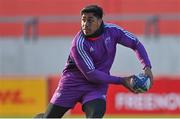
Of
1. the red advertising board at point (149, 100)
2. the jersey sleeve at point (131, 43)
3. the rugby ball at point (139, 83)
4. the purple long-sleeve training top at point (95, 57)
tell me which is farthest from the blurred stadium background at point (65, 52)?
the rugby ball at point (139, 83)

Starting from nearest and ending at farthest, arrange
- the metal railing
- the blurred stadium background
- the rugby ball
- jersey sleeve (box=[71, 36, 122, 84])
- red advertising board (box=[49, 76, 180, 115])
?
the rugby ball → jersey sleeve (box=[71, 36, 122, 84]) → red advertising board (box=[49, 76, 180, 115]) → the blurred stadium background → the metal railing

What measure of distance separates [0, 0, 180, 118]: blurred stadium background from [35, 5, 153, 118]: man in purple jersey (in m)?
8.53

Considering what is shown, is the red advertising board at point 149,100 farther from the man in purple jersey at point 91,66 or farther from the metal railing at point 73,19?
the man in purple jersey at point 91,66

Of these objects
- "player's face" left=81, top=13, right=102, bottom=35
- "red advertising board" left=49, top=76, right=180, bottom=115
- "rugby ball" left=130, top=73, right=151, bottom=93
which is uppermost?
"player's face" left=81, top=13, right=102, bottom=35

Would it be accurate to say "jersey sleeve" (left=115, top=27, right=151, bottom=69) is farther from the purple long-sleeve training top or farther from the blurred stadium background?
the blurred stadium background

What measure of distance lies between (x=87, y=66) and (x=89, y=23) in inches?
19.0

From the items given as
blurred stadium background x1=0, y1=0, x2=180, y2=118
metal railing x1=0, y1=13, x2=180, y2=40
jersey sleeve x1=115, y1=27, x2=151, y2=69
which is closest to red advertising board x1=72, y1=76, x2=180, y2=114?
blurred stadium background x1=0, y1=0, x2=180, y2=118

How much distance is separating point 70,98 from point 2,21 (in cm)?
1989

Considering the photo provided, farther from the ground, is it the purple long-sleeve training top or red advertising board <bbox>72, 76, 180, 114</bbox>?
the purple long-sleeve training top

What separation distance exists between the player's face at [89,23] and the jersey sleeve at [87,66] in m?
0.15

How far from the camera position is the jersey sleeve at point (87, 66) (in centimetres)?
778

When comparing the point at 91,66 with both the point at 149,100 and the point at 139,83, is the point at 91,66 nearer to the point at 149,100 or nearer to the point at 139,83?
the point at 139,83

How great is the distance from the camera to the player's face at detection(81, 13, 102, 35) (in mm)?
7720

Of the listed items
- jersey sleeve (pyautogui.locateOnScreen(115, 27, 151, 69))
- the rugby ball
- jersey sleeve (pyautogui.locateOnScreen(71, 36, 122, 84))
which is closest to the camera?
the rugby ball
